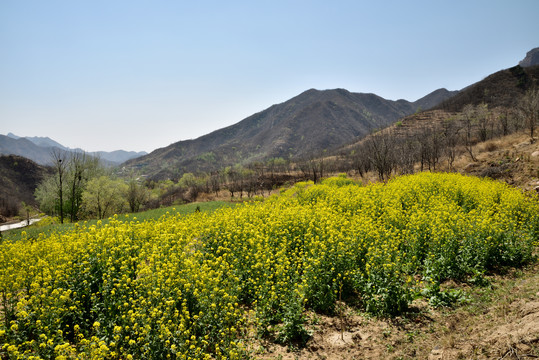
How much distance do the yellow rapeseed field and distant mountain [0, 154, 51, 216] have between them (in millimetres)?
108889

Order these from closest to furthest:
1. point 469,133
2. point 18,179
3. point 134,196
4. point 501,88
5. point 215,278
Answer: point 215,278 < point 134,196 < point 469,133 < point 501,88 < point 18,179

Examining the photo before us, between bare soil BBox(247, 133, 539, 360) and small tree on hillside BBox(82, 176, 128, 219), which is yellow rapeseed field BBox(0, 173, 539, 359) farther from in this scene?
small tree on hillside BBox(82, 176, 128, 219)

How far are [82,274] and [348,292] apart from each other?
6.99 m

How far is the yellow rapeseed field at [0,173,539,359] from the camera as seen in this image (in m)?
4.59

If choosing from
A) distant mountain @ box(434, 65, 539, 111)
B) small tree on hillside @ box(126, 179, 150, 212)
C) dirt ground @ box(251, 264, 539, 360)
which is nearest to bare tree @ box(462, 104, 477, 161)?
distant mountain @ box(434, 65, 539, 111)

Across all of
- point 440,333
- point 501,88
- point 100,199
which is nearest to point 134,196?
point 100,199

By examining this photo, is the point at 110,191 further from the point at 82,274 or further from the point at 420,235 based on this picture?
the point at 420,235

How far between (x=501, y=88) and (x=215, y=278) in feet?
475

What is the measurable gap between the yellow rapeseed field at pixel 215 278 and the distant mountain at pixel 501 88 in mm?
117679

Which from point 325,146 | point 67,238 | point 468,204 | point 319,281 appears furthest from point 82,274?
point 325,146

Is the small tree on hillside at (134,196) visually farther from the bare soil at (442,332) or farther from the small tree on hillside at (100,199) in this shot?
the bare soil at (442,332)

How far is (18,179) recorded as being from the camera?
114 m

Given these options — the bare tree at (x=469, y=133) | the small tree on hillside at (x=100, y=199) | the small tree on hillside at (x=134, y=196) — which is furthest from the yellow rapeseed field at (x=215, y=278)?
the small tree on hillside at (x=134, y=196)

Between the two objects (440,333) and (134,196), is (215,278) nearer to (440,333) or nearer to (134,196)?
(440,333)
